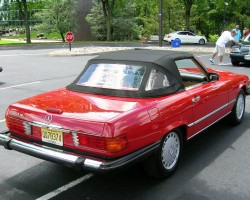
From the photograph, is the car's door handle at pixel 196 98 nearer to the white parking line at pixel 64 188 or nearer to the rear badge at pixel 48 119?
the white parking line at pixel 64 188

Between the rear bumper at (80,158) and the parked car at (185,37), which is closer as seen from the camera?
the rear bumper at (80,158)

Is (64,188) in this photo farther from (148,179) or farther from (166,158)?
(166,158)

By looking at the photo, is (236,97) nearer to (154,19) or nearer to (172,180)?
(172,180)

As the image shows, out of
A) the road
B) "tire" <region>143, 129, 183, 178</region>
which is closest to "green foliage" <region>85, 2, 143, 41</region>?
the road

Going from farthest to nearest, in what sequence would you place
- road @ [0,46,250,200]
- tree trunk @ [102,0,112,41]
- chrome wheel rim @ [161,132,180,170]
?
tree trunk @ [102,0,112,41] → chrome wheel rim @ [161,132,180,170] → road @ [0,46,250,200]

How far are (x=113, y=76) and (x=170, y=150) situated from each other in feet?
3.78

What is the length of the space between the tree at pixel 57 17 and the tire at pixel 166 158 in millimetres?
37526

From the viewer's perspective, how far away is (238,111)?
6066 mm

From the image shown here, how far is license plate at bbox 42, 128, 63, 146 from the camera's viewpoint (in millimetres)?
3539

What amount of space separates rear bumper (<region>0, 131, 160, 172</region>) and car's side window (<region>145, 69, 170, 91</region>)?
2.43 ft

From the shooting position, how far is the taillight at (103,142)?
327 cm

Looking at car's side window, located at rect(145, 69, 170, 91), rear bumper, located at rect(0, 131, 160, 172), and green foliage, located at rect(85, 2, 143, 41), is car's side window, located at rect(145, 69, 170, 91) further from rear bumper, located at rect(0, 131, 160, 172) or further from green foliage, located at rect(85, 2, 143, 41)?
green foliage, located at rect(85, 2, 143, 41)

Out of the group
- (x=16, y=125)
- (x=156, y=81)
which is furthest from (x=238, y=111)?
(x=16, y=125)

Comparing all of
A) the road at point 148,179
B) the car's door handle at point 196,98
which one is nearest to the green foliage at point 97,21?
the road at point 148,179
